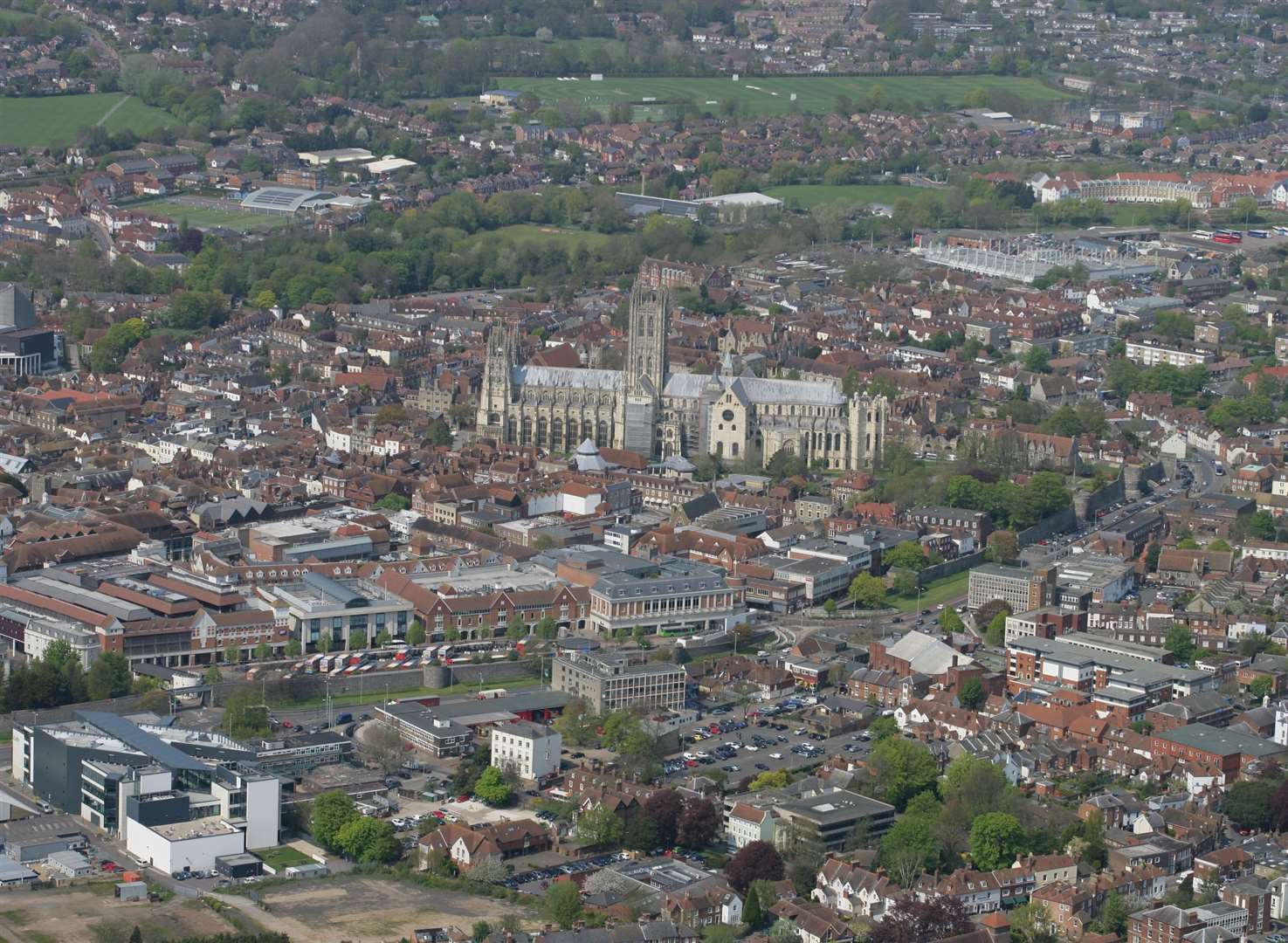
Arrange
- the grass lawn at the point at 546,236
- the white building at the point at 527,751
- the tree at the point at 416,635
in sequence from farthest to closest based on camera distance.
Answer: the grass lawn at the point at 546,236 → the tree at the point at 416,635 → the white building at the point at 527,751

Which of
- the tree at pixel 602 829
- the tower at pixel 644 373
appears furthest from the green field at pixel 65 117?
the tree at pixel 602 829

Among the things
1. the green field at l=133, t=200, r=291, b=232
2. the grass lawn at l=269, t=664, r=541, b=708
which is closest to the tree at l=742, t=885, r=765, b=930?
the grass lawn at l=269, t=664, r=541, b=708

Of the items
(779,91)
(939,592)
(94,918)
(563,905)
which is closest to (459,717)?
(563,905)

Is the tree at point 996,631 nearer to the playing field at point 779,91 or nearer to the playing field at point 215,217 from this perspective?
the playing field at point 215,217

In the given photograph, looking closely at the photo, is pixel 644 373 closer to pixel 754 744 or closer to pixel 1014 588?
pixel 1014 588

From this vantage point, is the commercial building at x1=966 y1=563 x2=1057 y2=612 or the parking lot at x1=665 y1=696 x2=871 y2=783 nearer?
the parking lot at x1=665 y1=696 x2=871 y2=783

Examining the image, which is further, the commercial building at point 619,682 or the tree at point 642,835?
the commercial building at point 619,682

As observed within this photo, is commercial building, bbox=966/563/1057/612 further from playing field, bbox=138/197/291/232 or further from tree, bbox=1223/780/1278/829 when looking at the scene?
playing field, bbox=138/197/291/232
